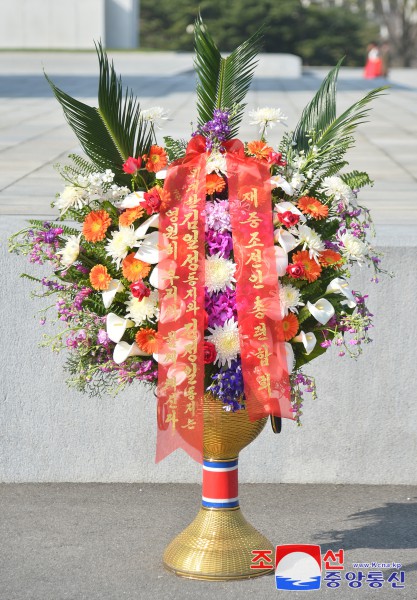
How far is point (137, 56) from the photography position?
1745 inches

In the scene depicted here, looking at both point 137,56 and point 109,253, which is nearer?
point 109,253

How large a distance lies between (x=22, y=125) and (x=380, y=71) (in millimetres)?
25127

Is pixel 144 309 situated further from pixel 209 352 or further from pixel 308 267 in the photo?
pixel 308 267

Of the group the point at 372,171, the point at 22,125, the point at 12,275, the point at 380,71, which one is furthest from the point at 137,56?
the point at 12,275

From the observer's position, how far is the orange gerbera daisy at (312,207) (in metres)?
4.59

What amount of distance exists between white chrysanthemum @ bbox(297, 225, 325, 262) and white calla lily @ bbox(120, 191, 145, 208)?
2.09ft

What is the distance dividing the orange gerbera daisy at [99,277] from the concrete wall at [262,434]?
68.3 inches

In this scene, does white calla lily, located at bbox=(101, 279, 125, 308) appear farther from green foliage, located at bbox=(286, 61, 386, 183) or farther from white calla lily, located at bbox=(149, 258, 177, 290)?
green foliage, located at bbox=(286, 61, 386, 183)

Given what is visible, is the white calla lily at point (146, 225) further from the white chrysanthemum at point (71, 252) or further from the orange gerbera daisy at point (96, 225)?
the white chrysanthemum at point (71, 252)

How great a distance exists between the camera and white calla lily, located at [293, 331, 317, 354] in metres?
4.55

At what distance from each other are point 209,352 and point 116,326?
0.39m

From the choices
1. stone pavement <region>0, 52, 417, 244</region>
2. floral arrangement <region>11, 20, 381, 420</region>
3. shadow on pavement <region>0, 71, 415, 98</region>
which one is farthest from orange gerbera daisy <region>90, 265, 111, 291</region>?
shadow on pavement <region>0, 71, 415, 98</region>

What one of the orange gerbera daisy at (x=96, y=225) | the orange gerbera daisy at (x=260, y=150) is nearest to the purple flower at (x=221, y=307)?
the orange gerbera daisy at (x=96, y=225)

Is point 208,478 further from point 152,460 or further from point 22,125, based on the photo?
point 22,125
